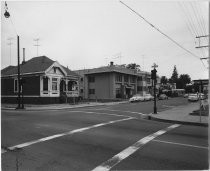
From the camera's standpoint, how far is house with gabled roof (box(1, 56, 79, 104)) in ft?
107

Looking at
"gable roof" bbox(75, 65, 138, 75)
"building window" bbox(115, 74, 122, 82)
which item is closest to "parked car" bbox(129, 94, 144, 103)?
"building window" bbox(115, 74, 122, 82)

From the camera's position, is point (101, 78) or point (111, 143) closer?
point (111, 143)

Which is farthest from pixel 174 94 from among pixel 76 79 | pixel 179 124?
pixel 179 124

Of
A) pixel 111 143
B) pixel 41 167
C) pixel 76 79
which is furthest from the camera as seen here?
pixel 76 79

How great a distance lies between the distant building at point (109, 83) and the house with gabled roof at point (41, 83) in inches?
605

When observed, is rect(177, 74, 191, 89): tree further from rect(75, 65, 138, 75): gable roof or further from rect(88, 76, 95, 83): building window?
rect(88, 76, 95, 83): building window

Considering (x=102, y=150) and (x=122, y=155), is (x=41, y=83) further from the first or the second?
(x=122, y=155)

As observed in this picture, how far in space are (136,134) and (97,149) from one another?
2863 millimetres

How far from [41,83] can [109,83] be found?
22268 millimetres

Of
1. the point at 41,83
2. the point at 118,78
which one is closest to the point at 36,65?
the point at 41,83

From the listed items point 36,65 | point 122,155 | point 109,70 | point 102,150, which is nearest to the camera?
point 122,155

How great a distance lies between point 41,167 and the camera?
18.9 feet

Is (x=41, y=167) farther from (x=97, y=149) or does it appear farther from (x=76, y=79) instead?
(x=76, y=79)

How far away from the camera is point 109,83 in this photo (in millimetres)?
52500
